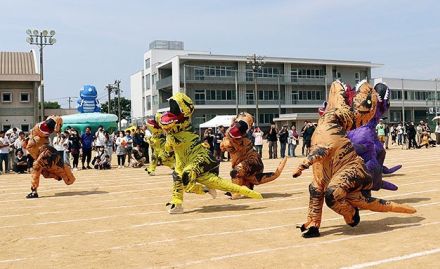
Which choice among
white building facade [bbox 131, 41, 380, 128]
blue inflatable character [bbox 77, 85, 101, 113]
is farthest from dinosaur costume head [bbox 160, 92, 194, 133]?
white building facade [bbox 131, 41, 380, 128]

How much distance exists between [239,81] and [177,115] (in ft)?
163

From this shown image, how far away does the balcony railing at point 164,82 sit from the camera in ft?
195

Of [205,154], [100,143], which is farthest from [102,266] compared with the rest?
[100,143]

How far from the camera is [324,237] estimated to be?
664 cm

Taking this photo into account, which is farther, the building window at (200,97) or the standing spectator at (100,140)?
the building window at (200,97)

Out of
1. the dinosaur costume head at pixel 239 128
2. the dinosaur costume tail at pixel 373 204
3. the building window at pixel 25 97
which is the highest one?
the building window at pixel 25 97

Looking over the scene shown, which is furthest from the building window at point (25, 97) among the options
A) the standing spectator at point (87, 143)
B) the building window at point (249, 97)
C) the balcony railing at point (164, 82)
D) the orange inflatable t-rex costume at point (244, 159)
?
the orange inflatable t-rex costume at point (244, 159)

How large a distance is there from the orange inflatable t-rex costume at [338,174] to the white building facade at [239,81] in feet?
157

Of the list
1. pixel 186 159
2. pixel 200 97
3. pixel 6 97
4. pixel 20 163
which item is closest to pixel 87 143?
pixel 20 163

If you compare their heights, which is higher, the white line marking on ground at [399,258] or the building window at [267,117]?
the building window at [267,117]

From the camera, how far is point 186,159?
9.35 metres

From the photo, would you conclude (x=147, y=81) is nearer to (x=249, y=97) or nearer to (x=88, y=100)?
(x=249, y=97)

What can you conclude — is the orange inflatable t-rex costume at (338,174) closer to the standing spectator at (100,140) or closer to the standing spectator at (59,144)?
the standing spectator at (59,144)

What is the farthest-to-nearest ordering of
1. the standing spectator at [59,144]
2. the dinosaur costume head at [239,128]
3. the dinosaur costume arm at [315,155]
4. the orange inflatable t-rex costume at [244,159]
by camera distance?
1. the standing spectator at [59,144]
2. the orange inflatable t-rex costume at [244,159]
3. the dinosaur costume head at [239,128]
4. the dinosaur costume arm at [315,155]
